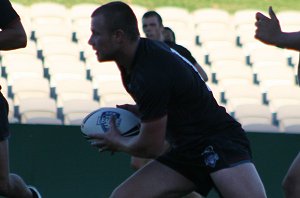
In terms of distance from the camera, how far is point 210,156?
589 centimetres

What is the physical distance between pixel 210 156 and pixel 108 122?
2.28 feet

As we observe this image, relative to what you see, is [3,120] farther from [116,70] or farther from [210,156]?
[116,70]

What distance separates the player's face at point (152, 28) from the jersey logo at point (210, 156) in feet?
12.0

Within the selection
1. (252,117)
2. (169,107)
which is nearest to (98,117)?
(169,107)

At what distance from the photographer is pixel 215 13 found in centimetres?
1709

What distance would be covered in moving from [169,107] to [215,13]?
11.4 metres

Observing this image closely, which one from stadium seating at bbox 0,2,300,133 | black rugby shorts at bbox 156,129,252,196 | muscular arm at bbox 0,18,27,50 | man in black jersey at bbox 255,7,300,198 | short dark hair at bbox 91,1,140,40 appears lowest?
stadium seating at bbox 0,2,300,133

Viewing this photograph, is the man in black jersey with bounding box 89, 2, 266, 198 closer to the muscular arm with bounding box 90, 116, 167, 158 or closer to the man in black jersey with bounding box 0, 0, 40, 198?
the muscular arm with bounding box 90, 116, 167, 158

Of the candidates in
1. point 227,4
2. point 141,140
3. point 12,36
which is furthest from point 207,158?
point 227,4

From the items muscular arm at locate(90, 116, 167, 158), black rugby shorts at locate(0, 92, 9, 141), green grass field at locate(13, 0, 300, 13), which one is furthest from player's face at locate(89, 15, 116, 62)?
green grass field at locate(13, 0, 300, 13)

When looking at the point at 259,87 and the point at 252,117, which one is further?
the point at 259,87

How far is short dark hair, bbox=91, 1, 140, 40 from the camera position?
556 centimetres

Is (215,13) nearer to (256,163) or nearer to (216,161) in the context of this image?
(256,163)

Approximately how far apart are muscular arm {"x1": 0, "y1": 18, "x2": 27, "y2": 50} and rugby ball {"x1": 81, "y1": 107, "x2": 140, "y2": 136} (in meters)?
0.71
